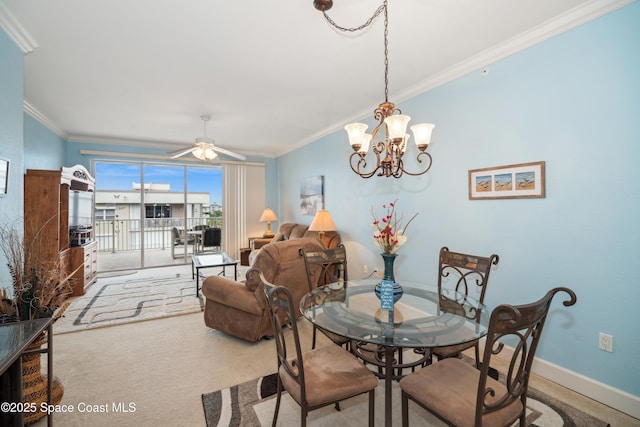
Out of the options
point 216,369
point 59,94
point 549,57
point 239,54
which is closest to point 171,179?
point 59,94

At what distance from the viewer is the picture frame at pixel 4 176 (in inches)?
79.7

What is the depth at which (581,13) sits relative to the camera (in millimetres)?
1964

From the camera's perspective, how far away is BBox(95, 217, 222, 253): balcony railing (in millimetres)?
7105

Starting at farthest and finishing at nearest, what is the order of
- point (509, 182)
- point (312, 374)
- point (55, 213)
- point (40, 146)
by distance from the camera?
point (40, 146)
point (55, 213)
point (509, 182)
point (312, 374)

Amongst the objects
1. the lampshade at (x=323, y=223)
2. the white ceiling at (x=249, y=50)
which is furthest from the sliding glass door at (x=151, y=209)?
the lampshade at (x=323, y=223)

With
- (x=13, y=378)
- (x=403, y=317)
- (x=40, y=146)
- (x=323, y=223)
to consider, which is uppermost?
(x=40, y=146)

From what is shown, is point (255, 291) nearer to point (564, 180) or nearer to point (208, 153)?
point (208, 153)

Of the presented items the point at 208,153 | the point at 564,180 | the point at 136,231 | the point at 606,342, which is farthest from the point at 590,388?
the point at 136,231

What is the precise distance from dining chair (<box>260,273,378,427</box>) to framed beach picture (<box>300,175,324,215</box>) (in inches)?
147

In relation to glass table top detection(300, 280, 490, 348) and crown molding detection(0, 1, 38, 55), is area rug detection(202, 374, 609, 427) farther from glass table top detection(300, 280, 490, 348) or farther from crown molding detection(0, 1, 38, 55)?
crown molding detection(0, 1, 38, 55)

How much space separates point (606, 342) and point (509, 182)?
50.6 inches

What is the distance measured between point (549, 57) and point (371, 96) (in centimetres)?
181

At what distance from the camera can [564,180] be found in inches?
82.2

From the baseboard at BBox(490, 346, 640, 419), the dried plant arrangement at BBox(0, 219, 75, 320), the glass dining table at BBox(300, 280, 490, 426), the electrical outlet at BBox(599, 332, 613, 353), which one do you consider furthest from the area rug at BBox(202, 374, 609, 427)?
the dried plant arrangement at BBox(0, 219, 75, 320)
